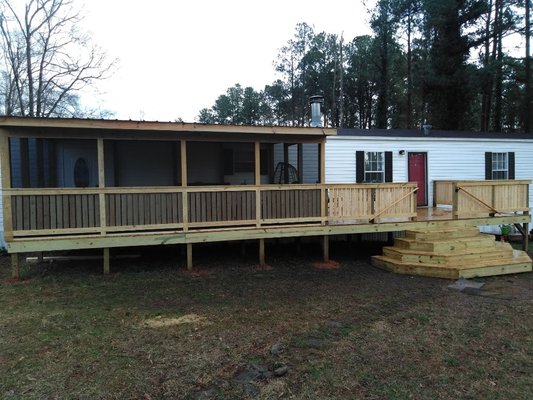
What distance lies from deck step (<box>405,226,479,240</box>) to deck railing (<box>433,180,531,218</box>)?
406 mm

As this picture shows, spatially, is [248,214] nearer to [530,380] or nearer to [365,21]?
[530,380]

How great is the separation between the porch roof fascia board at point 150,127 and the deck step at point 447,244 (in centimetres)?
279

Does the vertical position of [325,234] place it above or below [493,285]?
above

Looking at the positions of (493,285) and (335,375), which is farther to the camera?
(493,285)

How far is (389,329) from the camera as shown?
4672 millimetres

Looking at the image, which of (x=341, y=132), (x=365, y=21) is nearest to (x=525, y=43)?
(x=365, y=21)

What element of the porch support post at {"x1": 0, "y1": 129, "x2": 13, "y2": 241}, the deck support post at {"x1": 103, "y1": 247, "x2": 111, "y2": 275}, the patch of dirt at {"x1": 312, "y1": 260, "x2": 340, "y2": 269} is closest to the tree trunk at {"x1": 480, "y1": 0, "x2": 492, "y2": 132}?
the patch of dirt at {"x1": 312, "y1": 260, "x2": 340, "y2": 269}

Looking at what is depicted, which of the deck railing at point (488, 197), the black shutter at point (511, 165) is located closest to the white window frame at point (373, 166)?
the deck railing at point (488, 197)

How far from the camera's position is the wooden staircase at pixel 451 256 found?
7.34 m

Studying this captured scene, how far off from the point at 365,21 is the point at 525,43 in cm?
1134

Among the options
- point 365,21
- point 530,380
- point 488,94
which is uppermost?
point 365,21

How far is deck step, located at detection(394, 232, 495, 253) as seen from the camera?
7.78 metres

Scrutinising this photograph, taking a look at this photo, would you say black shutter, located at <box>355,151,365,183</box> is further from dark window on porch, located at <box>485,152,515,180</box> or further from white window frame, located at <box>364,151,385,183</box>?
dark window on porch, located at <box>485,152,515,180</box>

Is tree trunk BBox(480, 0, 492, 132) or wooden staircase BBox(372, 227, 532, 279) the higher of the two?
tree trunk BBox(480, 0, 492, 132)
